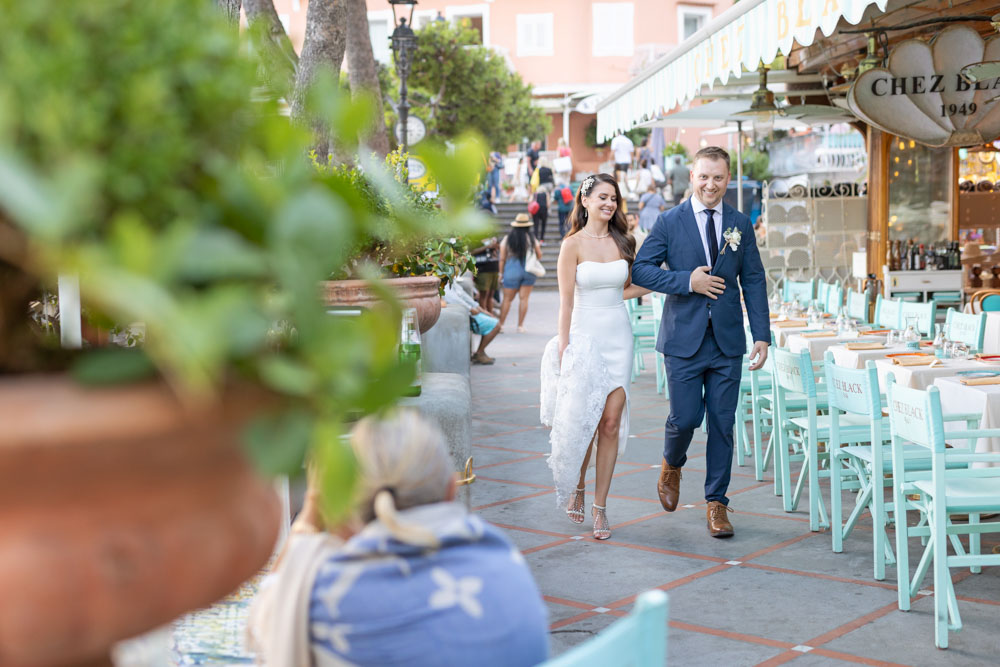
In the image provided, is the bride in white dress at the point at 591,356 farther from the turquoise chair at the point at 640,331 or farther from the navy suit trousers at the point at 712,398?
the turquoise chair at the point at 640,331

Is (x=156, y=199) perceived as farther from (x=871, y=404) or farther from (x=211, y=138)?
(x=871, y=404)

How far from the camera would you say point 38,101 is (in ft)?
2.58

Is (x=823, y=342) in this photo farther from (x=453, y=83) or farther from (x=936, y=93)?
(x=453, y=83)

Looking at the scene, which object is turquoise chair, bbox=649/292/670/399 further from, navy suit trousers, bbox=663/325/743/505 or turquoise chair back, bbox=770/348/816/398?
navy suit trousers, bbox=663/325/743/505

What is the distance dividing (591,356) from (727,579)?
131 centimetres

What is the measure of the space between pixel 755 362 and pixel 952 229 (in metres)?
8.47

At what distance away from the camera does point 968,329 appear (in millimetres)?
6902

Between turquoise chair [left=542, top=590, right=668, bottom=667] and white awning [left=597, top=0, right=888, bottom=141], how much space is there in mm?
3932

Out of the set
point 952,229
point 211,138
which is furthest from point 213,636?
point 952,229

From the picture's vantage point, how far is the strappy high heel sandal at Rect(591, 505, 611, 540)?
17.6ft

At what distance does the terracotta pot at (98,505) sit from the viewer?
0.81 m

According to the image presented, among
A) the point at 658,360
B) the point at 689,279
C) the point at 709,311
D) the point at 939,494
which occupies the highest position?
the point at 689,279

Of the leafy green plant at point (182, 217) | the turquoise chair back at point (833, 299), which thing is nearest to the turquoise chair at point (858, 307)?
the turquoise chair back at point (833, 299)

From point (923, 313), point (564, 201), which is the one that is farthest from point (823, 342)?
point (564, 201)
